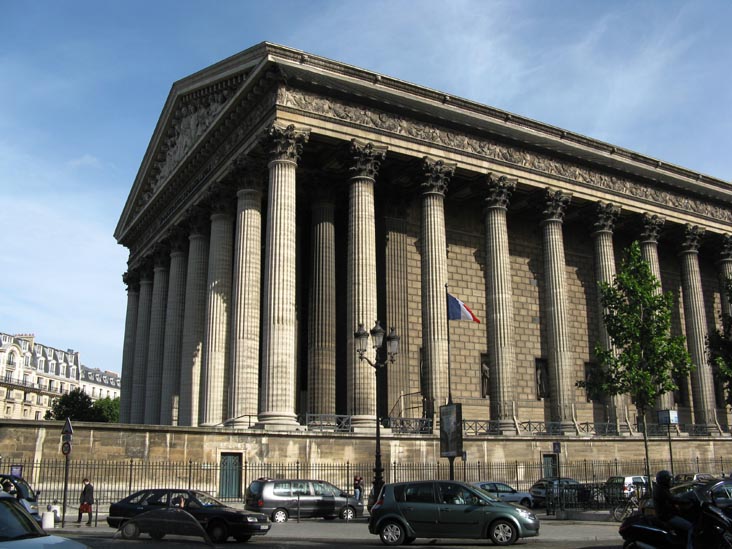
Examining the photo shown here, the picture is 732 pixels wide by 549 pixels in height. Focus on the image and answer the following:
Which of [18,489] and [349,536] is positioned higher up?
[18,489]

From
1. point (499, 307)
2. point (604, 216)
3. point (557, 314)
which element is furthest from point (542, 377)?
point (604, 216)

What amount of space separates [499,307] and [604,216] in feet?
32.4

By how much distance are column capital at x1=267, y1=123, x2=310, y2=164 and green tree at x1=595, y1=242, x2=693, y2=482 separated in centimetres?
1469

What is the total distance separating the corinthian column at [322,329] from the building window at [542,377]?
1229cm

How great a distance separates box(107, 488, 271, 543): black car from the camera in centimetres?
1146

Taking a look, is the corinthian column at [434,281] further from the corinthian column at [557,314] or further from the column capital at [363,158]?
the corinthian column at [557,314]

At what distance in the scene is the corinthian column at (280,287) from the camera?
30.4m

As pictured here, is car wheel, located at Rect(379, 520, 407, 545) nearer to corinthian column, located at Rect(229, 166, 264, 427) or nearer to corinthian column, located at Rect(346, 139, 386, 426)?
corinthian column, located at Rect(346, 139, 386, 426)

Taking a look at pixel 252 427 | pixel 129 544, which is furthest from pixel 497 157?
pixel 129 544

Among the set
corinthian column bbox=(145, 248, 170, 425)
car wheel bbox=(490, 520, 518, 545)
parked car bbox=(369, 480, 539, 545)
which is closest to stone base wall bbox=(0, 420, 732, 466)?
parked car bbox=(369, 480, 539, 545)

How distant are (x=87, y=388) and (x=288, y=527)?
113 metres

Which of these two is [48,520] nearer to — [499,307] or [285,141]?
[285,141]

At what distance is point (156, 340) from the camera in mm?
47562

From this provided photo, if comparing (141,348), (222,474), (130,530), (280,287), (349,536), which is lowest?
(349,536)
